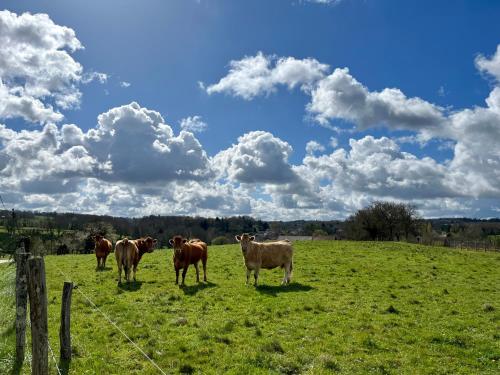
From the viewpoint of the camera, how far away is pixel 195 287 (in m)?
19.1

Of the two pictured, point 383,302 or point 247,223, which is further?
point 247,223

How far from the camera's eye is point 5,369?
27.6 ft

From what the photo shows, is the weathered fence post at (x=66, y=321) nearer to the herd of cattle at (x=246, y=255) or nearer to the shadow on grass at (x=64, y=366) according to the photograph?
the shadow on grass at (x=64, y=366)

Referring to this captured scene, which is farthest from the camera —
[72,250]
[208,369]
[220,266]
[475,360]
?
[72,250]

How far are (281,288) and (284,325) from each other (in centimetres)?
642

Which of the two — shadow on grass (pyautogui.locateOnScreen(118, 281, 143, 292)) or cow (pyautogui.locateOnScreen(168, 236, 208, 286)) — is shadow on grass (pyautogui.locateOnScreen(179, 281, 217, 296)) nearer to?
cow (pyautogui.locateOnScreen(168, 236, 208, 286))

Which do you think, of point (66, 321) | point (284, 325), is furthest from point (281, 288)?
point (66, 321)

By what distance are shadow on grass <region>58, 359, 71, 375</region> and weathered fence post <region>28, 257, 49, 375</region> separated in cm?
219

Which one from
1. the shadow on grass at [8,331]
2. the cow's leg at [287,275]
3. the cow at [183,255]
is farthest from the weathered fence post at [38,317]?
the cow's leg at [287,275]

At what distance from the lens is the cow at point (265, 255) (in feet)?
66.1

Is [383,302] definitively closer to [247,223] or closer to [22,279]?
[22,279]

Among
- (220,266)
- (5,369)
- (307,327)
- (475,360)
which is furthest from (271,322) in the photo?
(220,266)

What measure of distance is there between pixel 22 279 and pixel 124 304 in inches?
274

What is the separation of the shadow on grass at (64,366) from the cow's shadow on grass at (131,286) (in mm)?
9472
